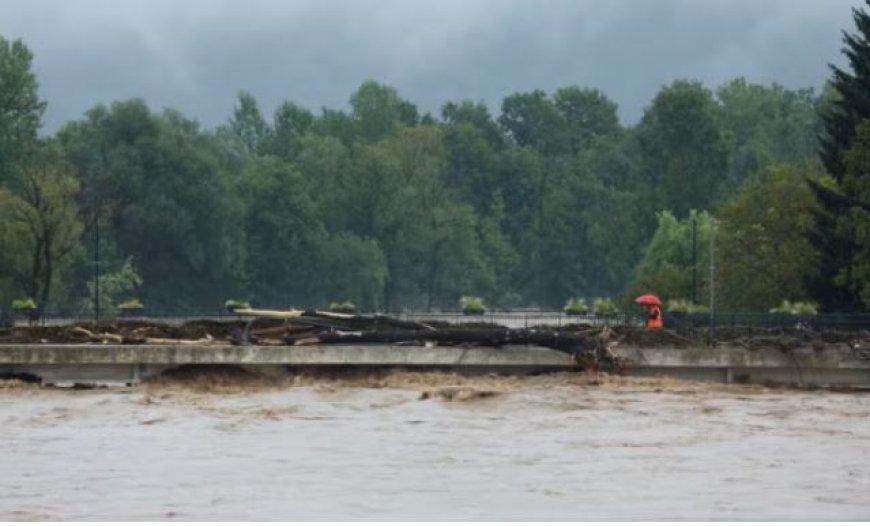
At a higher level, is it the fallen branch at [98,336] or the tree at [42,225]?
the tree at [42,225]

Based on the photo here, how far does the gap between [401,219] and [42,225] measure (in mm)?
57592

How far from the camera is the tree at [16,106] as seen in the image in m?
134

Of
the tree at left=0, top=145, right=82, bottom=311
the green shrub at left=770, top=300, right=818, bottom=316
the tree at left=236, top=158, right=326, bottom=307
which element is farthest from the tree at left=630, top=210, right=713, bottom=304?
the tree at left=236, top=158, right=326, bottom=307

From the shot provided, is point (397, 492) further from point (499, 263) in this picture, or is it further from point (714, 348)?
point (499, 263)

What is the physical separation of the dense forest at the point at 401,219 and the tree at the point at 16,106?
14 centimetres

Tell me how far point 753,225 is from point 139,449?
209 feet

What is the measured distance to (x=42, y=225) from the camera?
4326 inches

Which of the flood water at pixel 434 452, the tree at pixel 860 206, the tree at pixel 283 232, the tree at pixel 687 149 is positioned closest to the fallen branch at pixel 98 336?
the flood water at pixel 434 452

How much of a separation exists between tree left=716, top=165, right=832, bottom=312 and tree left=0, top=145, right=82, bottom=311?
32.9m

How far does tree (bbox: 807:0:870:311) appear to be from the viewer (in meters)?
69.5

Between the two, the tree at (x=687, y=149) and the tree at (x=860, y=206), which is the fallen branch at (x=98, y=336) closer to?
the tree at (x=860, y=206)

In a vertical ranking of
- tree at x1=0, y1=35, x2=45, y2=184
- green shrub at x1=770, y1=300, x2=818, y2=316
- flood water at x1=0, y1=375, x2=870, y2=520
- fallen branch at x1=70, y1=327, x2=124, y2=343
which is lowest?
flood water at x1=0, y1=375, x2=870, y2=520

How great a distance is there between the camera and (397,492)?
94.8 feet

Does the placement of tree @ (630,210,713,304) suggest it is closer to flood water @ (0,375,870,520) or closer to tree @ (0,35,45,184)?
tree @ (0,35,45,184)
